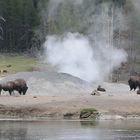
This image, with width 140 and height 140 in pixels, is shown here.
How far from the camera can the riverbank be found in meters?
47.3

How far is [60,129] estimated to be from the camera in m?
39.0

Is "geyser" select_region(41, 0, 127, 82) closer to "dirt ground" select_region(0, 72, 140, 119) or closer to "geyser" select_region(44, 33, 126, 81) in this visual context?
"geyser" select_region(44, 33, 126, 81)

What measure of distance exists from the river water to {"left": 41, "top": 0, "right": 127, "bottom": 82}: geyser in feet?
131

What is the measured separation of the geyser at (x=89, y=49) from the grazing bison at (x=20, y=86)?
2091cm

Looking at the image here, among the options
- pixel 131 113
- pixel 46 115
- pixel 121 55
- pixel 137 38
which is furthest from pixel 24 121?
pixel 137 38

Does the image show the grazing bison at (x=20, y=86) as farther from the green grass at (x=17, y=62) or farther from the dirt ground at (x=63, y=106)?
the green grass at (x=17, y=62)

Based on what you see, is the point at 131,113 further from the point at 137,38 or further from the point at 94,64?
the point at 137,38

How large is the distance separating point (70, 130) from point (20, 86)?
23.5 m

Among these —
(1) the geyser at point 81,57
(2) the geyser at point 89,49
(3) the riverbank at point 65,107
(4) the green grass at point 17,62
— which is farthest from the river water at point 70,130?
(4) the green grass at point 17,62

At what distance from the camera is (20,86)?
202ft

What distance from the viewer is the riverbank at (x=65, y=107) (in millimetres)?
47344

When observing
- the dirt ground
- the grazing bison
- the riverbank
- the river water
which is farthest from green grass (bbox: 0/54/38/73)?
the river water

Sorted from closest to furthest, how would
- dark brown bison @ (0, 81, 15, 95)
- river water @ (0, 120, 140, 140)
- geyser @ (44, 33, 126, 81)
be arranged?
river water @ (0, 120, 140, 140), dark brown bison @ (0, 81, 15, 95), geyser @ (44, 33, 126, 81)

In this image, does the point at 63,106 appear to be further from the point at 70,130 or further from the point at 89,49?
the point at 89,49
